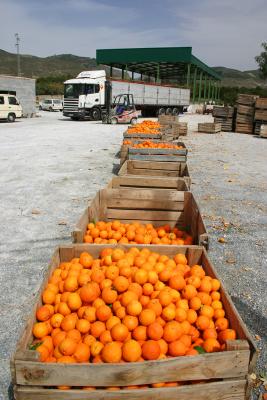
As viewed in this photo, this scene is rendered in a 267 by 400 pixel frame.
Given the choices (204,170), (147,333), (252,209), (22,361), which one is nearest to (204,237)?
(147,333)

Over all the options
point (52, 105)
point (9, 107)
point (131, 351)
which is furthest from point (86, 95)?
point (131, 351)

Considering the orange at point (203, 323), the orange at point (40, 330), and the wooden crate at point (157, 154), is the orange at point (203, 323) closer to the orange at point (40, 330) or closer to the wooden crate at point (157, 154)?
the orange at point (40, 330)

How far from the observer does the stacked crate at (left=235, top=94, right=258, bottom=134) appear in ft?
73.1

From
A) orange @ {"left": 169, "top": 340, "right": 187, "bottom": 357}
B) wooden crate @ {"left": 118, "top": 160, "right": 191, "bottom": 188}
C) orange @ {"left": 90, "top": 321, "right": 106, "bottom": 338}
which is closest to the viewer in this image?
orange @ {"left": 169, "top": 340, "right": 187, "bottom": 357}

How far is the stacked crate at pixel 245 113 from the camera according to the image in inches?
877

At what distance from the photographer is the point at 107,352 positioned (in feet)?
7.12

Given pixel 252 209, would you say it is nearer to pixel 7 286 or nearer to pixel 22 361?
pixel 7 286

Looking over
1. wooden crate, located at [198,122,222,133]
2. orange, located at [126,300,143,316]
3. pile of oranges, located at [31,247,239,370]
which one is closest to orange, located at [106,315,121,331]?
pile of oranges, located at [31,247,239,370]

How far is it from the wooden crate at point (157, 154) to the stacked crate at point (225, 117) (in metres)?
17.4

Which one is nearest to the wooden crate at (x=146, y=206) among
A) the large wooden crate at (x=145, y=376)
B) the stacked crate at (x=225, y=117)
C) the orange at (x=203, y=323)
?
the orange at (x=203, y=323)

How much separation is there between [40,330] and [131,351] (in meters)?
0.69

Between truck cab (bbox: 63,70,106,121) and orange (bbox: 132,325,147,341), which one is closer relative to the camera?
orange (bbox: 132,325,147,341)

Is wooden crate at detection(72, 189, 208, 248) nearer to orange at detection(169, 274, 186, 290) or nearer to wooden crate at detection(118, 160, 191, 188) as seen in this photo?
orange at detection(169, 274, 186, 290)

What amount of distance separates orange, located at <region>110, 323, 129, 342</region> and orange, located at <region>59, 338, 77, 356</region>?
27 cm
